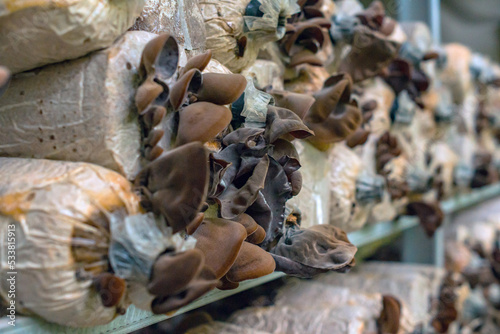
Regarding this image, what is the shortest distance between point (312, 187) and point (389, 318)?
1.33 ft

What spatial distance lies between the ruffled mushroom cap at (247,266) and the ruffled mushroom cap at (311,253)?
84 mm

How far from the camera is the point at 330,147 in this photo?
39.3 inches

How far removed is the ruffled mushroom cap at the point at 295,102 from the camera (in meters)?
0.77

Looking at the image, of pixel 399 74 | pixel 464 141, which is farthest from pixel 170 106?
pixel 464 141

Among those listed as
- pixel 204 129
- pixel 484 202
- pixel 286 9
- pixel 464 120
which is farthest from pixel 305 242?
pixel 484 202

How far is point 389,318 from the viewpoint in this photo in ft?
3.60

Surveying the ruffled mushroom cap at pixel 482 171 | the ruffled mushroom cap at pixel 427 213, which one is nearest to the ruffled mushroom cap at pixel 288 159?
the ruffled mushroom cap at pixel 427 213

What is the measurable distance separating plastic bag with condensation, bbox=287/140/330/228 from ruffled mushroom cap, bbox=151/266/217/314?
356 millimetres

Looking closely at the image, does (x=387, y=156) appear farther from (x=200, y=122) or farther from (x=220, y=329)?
(x=200, y=122)

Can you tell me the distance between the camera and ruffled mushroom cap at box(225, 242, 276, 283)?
2.12 ft

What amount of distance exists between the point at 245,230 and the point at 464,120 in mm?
1767

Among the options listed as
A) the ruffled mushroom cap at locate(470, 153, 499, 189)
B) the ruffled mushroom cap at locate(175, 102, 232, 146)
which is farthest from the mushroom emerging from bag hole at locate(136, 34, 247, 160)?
the ruffled mushroom cap at locate(470, 153, 499, 189)

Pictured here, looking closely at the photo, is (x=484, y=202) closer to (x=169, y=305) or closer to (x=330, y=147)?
(x=330, y=147)

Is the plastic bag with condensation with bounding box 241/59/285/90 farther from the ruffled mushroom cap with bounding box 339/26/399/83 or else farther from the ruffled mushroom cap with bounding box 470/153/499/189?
the ruffled mushroom cap with bounding box 470/153/499/189
